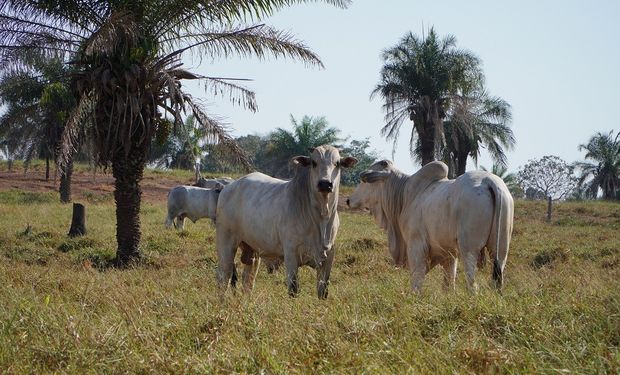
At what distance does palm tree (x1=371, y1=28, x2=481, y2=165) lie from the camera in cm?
2803

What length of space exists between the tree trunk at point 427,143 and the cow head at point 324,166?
803 inches

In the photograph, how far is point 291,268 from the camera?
8039 mm

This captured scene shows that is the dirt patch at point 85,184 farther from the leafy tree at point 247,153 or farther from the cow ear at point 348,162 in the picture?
the cow ear at point 348,162

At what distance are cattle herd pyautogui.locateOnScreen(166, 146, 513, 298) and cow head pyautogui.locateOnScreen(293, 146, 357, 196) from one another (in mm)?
10

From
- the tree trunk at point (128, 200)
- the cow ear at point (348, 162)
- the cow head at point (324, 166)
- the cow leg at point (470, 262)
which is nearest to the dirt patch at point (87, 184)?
the tree trunk at point (128, 200)

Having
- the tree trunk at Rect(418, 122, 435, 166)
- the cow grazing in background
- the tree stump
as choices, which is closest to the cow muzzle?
the tree stump

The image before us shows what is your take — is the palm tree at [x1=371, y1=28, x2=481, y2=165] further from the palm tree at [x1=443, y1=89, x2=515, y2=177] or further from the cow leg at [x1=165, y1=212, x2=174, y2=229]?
the cow leg at [x1=165, y1=212, x2=174, y2=229]

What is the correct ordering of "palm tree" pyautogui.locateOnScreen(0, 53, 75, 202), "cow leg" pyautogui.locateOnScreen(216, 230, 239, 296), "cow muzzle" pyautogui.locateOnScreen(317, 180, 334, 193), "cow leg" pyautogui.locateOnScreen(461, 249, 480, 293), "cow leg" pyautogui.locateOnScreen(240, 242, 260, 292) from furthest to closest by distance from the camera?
"palm tree" pyautogui.locateOnScreen(0, 53, 75, 202), "cow leg" pyautogui.locateOnScreen(240, 242, 260, 292), "cow leg" pyautogui.locateOnScreen(216, 230, 239, 296), "cow muzzle" pyautogui.locateOnScreen(317, 180, 334, 193), "cow leg" pyautogui.locateOnScreen(461, 249, 480, 293)

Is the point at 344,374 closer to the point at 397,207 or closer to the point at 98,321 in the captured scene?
the point at 98,321

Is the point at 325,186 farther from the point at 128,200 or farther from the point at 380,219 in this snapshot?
the point at 128,200

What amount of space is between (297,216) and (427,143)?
20833mm

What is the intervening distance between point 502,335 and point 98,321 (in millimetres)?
2991

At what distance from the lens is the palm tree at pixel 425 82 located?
28.0 metres

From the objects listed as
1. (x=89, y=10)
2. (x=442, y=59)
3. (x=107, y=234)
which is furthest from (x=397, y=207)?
(x=442, y=59)
